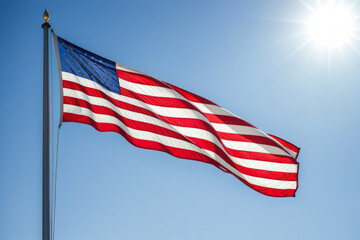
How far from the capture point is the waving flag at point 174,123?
414 inches

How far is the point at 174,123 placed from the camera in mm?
11148

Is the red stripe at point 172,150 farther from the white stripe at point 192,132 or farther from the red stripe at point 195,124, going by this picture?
the red stripe at point 195,124

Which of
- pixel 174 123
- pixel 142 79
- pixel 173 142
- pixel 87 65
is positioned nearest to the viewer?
pixel 87 65

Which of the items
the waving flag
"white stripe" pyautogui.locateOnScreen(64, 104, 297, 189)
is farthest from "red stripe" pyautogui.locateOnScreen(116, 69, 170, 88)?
"white stripe" pyautogui.locateOnScreen(64, 104, 297, 189)

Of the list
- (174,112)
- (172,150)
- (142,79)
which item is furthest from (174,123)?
(142,79)

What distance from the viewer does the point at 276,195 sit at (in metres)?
11.1

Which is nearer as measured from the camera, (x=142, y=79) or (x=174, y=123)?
(x=174, y=123)

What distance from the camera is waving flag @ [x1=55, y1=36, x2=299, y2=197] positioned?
10523 millimetres

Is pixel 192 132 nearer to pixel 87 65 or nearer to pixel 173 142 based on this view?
pixel 173 142

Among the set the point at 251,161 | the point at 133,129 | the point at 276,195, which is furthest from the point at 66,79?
the point at 276,195
